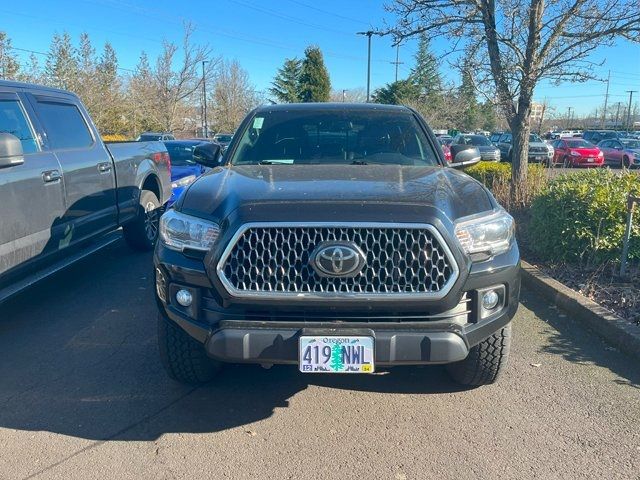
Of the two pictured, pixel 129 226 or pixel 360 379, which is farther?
pixel 129 226

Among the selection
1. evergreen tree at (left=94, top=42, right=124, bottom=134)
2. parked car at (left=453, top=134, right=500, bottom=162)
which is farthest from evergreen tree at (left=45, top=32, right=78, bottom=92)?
parked car at (left=453, top=134, right=500, bottom=162)

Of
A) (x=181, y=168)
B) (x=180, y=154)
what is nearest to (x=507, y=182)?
(x=181, y=168)

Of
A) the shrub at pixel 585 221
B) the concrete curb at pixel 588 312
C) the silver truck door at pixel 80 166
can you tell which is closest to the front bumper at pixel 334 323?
the concrete curb at pixel 588 312

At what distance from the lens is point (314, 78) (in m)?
48.9

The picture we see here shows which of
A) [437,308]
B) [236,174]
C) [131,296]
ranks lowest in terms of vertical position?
[131,296]

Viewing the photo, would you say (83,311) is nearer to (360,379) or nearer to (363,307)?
(360,379)

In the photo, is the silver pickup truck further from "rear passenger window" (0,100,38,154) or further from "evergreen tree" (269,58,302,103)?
"evergreen tree" (269,58,302,103)

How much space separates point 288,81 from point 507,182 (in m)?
47.9

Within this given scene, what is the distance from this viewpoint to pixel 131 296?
18.2ft

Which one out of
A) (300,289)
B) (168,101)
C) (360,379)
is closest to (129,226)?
(360,379)

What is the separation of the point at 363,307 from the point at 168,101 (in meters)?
36.5

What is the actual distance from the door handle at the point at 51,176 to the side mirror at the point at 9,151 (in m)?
0.63

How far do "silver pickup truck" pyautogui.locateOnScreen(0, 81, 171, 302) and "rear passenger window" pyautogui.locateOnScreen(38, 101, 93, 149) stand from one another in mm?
11

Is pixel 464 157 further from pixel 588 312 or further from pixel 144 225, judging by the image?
pixel 144 225
